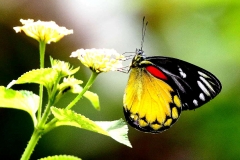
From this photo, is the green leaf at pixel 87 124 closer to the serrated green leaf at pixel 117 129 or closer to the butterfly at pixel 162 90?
the serrated green leaf at pixel 117 129

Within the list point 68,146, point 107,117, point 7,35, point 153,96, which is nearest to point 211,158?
point 107,117

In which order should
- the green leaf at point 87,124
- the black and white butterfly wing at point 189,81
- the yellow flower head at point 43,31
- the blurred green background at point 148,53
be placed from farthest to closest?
the blurred green background at point 148,53 → the black and white butterfly wing at point 189,81 → the yellow flower head at point 43,31 → the green leaf at point 87,124

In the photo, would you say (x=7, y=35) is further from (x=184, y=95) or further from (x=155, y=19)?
(x=184, y=95)

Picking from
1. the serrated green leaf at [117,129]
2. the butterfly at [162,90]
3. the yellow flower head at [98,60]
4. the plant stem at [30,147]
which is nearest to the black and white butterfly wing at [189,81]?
the butterfly at [162,90]

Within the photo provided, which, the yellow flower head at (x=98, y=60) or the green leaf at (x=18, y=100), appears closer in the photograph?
the green leaf at (x=18, y=100)

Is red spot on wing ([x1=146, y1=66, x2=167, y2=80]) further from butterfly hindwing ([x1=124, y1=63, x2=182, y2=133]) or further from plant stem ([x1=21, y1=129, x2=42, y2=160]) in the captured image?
plant stem ([x1=21, y1=129, x2=42, y2=160])

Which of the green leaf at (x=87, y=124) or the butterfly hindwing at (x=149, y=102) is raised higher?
the butterfly hindwing at (x=149, y=102)

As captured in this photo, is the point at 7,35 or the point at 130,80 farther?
the point at 7,35

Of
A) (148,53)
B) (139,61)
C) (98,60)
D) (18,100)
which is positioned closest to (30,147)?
(18,100)
